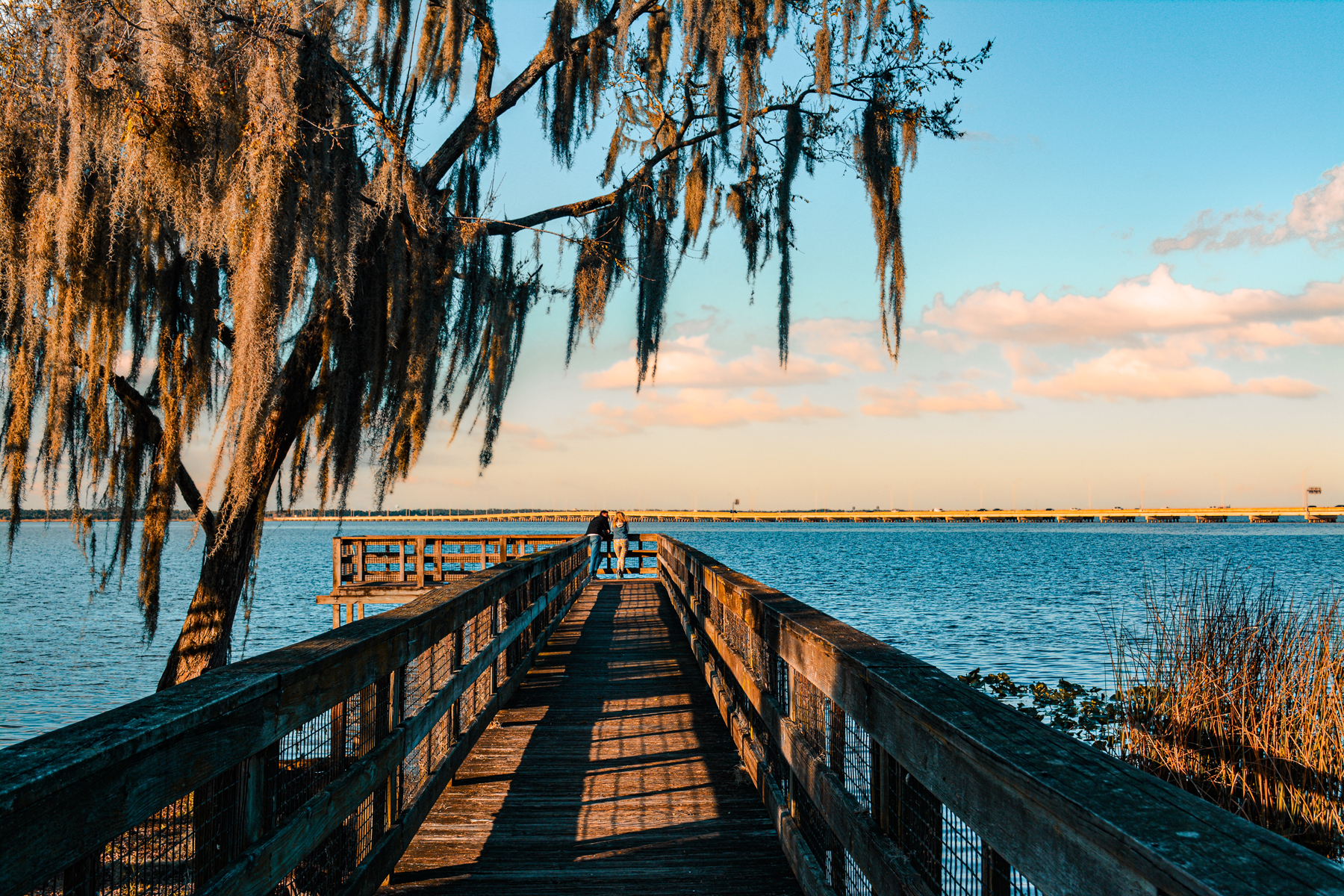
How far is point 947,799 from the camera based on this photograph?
1.74 metres

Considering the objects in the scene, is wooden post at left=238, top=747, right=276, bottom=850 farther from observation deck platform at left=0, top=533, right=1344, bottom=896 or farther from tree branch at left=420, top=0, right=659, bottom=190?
tree branch at left=420, top=0, right=659, bottom=190

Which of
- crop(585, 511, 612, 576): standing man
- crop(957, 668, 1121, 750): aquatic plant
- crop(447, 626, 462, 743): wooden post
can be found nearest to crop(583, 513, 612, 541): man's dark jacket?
crop(585, 511, 612, 576): standing man

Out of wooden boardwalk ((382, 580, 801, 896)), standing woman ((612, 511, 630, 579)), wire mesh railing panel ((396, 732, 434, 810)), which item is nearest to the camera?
wooden boardwalk ((382, 580, 801, 896))

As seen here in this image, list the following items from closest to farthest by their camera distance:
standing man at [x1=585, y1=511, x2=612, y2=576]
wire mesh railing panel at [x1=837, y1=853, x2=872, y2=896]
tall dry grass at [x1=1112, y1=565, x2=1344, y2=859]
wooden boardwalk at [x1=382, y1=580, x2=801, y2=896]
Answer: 1. wire mesh railing panel at [x1=837, y1=853, x2=872, y2=896]
2. wooden boardwalk at [x1=382, y1=580, x2=801, y2=896]
3. tall dry grass at [x1=1112, y1=565, x2=1344, y2=859]
4. standing man at [x1=585, y1=511, x2=612, y2=576]

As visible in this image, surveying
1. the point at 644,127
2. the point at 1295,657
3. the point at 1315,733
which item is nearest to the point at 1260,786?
the point at 1315,733

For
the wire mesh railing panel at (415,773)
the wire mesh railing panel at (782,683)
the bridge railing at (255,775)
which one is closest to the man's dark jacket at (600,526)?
the bridge railing at (255,775)

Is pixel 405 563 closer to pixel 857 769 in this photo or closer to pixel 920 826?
pixel 857 769

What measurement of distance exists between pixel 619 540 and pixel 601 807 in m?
18.0

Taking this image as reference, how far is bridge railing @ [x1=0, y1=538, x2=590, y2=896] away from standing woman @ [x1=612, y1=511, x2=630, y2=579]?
17.4m

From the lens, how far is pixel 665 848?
361 centimetres

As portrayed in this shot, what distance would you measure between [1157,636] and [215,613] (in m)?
6.93

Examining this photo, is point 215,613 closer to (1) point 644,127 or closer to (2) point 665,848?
(2) point 665,848

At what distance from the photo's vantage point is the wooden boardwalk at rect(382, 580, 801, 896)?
334cm

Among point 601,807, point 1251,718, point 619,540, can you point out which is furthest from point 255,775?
point 619,540
